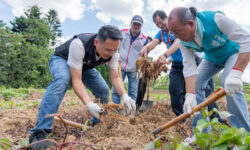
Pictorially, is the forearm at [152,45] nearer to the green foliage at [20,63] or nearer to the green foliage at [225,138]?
the green foliage at [225,138]

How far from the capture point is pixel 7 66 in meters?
17.0

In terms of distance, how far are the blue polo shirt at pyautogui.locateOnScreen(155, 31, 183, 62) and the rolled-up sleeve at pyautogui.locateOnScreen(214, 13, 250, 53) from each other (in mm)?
1317

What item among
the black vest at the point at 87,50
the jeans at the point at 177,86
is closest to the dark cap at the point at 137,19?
the jeans at the point at 177,86

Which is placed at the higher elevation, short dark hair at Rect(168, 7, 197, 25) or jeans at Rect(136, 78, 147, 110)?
short dark hair at Rect(168, 7, 197, 25)

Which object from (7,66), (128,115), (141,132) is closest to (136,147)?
(141,132)

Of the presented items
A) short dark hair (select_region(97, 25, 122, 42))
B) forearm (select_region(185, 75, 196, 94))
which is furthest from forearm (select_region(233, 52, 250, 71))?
short dark hair (select_region(97, 25, 122, 42))

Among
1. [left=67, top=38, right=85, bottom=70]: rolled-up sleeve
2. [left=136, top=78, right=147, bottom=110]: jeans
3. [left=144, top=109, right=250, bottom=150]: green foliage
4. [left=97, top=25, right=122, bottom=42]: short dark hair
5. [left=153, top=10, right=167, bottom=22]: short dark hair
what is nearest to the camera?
[left=144, top=109, right=250, bottom=150]: green foliage

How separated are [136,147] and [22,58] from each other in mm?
19670

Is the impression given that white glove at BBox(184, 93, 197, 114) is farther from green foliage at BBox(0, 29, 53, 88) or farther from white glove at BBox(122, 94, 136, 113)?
green foliage at BBox(0, 29, 53, 88)

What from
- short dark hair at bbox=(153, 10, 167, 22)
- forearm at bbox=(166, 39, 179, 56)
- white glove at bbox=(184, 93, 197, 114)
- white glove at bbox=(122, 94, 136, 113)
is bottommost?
white glove at bbox=(122, 94, 136, 113)

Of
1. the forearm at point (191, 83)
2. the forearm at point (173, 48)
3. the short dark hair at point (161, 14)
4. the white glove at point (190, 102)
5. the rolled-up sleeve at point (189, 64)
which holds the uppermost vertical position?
the short dark hair at point (161, 14)

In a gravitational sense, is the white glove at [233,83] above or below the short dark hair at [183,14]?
below

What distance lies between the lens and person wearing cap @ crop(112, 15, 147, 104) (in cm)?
376

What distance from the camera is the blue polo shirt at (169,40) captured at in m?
3.10
